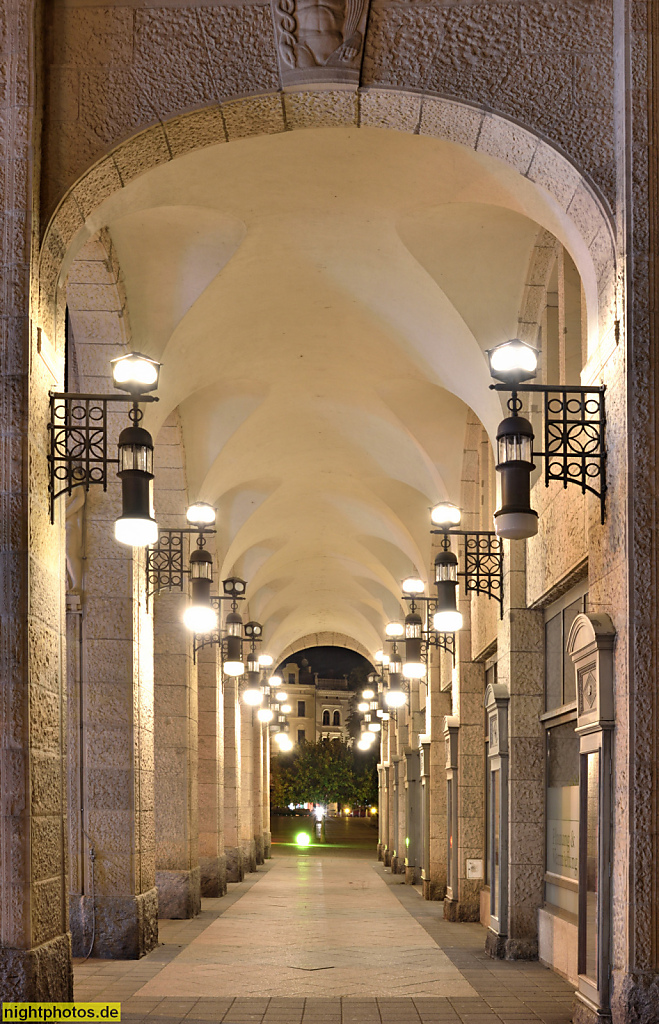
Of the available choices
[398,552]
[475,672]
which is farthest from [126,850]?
[398,552]

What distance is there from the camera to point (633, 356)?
23.3 ft

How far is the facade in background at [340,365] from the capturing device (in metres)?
7.13

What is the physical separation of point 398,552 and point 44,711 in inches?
657

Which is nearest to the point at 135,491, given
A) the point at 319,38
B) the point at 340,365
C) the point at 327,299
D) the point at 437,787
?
the point at 319,38

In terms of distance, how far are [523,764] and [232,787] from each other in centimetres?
1397

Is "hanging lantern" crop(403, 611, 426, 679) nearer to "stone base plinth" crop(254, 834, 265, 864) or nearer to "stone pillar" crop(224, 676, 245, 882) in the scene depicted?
"stone pillar" crop(224, 676, 245, 882)

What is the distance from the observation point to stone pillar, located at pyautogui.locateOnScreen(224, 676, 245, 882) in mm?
23938

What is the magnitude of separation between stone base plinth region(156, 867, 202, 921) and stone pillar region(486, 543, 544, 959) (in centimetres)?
538

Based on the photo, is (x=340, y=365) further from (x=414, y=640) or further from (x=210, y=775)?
(x=210, y=775)

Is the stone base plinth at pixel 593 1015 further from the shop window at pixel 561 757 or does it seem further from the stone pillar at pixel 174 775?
the stone pillar at pixel 174 775

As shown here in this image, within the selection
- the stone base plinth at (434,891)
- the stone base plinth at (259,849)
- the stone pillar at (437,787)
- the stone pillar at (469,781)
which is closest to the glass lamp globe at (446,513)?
the stone pillar at (469,781)

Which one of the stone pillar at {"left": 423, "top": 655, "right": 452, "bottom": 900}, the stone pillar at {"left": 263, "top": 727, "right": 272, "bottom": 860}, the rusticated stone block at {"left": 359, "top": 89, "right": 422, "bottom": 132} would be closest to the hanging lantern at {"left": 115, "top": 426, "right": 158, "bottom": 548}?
the rusticated stone block at {"left": 359, "top": 89, "right": 422, "bottom": 132}

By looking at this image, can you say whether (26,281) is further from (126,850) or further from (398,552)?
(398,552)

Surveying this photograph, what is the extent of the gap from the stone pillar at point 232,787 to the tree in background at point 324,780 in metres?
28.2
